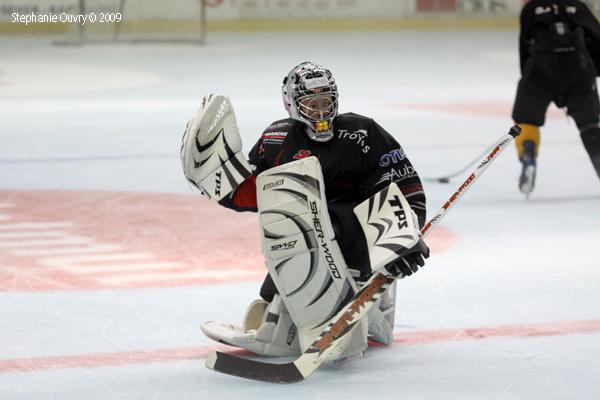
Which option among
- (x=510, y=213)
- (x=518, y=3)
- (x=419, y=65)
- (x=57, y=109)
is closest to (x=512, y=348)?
(x=510, y=213)

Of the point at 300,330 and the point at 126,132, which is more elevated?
the point at 300,330

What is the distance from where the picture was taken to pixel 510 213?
6266 mm

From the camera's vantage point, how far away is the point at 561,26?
659cm

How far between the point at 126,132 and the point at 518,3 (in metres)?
11.6

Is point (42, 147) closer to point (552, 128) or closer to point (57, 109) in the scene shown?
point (57, 109)

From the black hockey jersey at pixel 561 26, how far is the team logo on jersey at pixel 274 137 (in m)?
3.22

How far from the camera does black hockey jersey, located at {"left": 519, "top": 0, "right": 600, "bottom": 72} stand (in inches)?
259

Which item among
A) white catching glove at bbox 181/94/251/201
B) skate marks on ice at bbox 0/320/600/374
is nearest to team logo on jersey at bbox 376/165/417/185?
white catching glove at bbox 181/94/251/201

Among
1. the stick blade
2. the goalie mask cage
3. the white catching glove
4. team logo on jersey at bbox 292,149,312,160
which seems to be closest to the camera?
the stick blade

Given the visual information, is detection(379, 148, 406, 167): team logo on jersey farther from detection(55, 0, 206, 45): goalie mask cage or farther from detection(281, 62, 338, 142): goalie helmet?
detection(55, 0, 206, 45): goalie mask cage

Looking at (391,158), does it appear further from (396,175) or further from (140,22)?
(140,22)

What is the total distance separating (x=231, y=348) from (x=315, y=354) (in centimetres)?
48

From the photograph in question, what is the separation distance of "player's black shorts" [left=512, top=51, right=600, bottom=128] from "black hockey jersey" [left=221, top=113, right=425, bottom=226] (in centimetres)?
312

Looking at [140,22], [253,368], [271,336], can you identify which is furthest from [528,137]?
[140,22]
